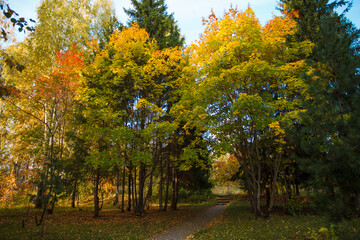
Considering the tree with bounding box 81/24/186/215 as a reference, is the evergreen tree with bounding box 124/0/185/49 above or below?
above

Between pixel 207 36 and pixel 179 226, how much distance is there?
9.31 m

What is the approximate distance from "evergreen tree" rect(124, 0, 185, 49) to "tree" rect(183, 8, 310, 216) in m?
4.27

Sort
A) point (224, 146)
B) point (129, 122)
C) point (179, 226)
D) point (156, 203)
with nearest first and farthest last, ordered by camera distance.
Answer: point (224, 146) < point (179, 226) < point (129, 122) < point (156, 203)

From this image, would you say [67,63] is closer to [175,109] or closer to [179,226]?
[175,109]

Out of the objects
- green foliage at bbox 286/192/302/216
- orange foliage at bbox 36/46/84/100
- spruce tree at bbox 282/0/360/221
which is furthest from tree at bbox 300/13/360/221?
orange foliage at bbox 36/46/84/100

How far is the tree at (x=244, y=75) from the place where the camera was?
835 centimetres

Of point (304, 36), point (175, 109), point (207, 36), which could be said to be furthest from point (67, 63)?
point (304, 36)

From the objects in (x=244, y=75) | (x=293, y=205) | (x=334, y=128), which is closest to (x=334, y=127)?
(x=334, y=128)

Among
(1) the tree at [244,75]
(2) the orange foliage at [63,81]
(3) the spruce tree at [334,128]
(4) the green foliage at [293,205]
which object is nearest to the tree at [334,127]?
(3) the spruce tree at [334,128]

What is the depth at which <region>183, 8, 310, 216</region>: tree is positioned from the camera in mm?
8352

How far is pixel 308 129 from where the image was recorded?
4.25 m

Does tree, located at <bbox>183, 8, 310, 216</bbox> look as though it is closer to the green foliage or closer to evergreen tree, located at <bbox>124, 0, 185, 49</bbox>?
the green foliage

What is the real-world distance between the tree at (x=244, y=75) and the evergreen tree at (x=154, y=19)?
4271mm

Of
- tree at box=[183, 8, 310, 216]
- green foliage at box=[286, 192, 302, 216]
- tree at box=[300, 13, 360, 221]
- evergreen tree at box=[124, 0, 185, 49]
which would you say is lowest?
green foliage at box=[286, 192, 302, 216]
